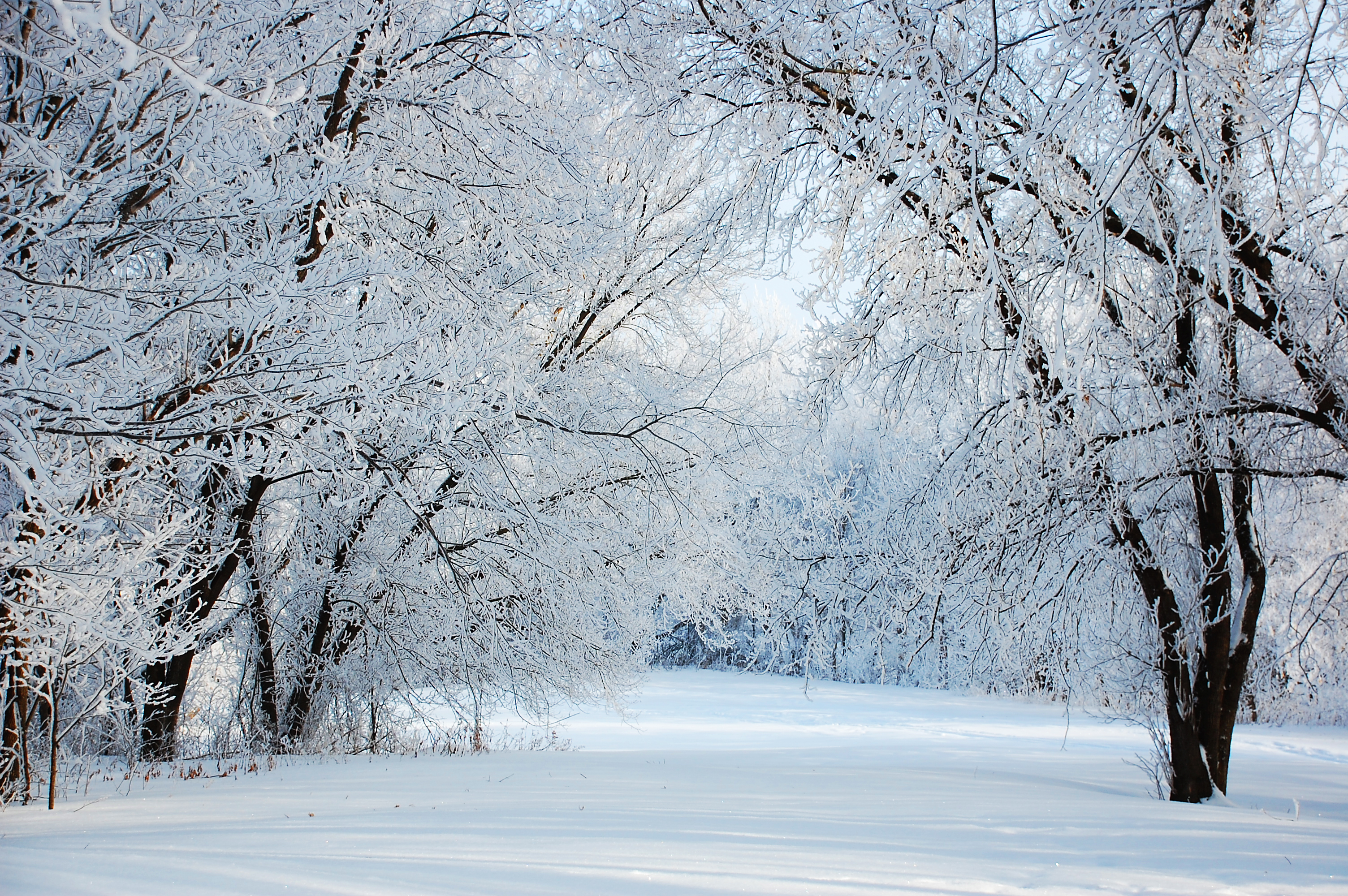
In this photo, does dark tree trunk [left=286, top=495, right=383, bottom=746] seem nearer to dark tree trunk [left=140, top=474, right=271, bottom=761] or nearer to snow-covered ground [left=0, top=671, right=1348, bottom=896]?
dark tree trunk [left=140, top=474, right=271, bottom=761]

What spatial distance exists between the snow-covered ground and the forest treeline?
93 centimetres

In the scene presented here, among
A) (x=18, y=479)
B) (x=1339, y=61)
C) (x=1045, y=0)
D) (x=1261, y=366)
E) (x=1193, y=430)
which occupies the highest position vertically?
(x=1339, y=61)

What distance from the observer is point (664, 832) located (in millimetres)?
3725

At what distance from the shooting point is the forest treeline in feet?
10.5

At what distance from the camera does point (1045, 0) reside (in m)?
2.94

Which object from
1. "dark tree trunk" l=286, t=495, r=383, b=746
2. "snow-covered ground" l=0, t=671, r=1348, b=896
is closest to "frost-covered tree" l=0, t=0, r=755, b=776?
"dark tree trunk" l=286, t=495, r=383, b=746

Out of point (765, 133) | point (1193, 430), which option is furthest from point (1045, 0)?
point (1193, 430)

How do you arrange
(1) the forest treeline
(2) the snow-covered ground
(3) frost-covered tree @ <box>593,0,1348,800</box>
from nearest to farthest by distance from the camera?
(2) the snow-covered ground → (3) frost-covered tree @ <box>593,0,1348,800</box> → (1) the forest treeline

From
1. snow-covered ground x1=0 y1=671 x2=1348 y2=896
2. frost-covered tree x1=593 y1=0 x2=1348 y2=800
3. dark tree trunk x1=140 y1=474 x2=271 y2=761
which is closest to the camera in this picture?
snow-covered ground x1=0 y1=671 x2=1348 y2=896

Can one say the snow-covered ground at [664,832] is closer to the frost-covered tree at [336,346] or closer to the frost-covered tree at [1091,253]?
the frost-covered tree at [336,346]

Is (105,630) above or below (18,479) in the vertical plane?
below

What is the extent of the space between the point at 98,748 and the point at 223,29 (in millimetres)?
8406

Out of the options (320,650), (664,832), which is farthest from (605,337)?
(664,832)

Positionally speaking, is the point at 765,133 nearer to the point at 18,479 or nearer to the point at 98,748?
the point at 18,479
